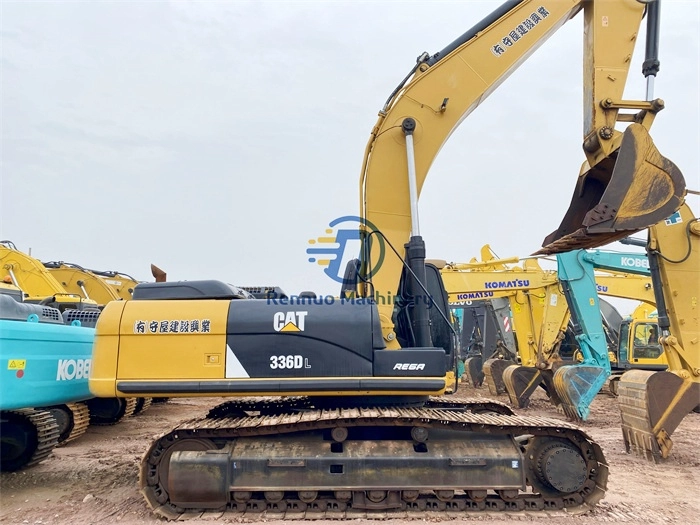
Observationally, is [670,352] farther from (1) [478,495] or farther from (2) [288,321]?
(2) [288,321]

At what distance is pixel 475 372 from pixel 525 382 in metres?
5.49

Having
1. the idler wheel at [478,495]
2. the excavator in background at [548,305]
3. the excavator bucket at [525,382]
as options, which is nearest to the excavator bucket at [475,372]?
the excavator in background at [548,305]

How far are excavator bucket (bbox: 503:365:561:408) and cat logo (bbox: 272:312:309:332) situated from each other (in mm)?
8603

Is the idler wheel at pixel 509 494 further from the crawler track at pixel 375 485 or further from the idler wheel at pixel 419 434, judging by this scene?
the idler wheel at pixel 419 434

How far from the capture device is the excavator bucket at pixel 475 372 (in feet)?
56.6

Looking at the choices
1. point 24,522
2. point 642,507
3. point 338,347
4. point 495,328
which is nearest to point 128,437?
point 24,522

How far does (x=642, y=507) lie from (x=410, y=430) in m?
2.29

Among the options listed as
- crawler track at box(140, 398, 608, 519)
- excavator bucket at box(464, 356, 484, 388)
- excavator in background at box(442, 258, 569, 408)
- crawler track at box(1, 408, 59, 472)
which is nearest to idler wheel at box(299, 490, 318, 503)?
crawler track at box(140, 398, 608, 519)

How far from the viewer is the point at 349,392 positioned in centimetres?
475

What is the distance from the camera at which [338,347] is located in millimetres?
4758

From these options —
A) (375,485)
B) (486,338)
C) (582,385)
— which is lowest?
(375,485)

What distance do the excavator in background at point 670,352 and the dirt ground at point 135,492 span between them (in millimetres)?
370

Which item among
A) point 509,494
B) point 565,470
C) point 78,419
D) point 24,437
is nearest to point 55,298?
point 78,419

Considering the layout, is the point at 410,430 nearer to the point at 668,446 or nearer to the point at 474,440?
the point at 474,440
